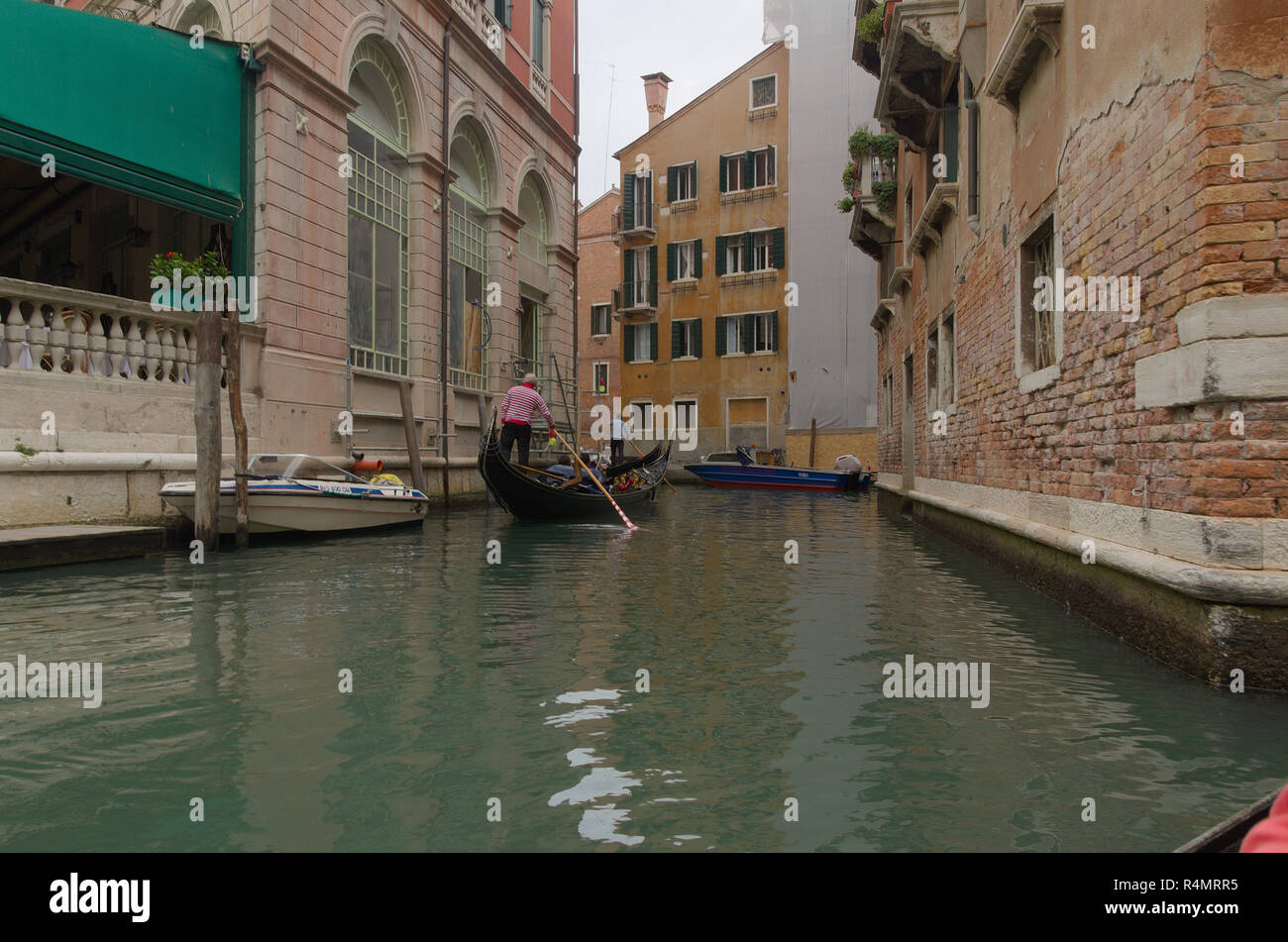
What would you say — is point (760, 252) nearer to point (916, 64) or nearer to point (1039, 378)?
point (916, 64)

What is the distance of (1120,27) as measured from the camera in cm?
455

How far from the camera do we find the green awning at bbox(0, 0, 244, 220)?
8.07 metres

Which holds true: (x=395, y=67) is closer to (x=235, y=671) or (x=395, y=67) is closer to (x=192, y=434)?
(x=192, y=434)

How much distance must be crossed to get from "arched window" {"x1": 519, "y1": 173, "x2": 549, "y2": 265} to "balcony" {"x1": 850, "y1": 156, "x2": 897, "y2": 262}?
662 cm

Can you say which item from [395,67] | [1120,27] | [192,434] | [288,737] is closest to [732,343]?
[395,67]

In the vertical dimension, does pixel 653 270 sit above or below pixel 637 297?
above

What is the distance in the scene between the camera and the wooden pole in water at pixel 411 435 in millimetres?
13047

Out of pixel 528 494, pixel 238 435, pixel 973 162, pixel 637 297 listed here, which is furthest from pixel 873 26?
pixel 637 297

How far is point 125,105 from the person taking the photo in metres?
8.98

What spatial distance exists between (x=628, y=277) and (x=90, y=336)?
71.5 ft

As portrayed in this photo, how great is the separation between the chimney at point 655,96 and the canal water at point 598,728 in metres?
27.6

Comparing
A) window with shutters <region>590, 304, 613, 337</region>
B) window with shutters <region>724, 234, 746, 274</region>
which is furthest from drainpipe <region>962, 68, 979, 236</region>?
window with shutters <region>590, 304, 613, 337</region>

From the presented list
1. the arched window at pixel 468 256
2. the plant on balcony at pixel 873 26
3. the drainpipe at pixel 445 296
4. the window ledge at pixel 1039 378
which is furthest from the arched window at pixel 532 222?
the window ledge at pixel 1039 378
